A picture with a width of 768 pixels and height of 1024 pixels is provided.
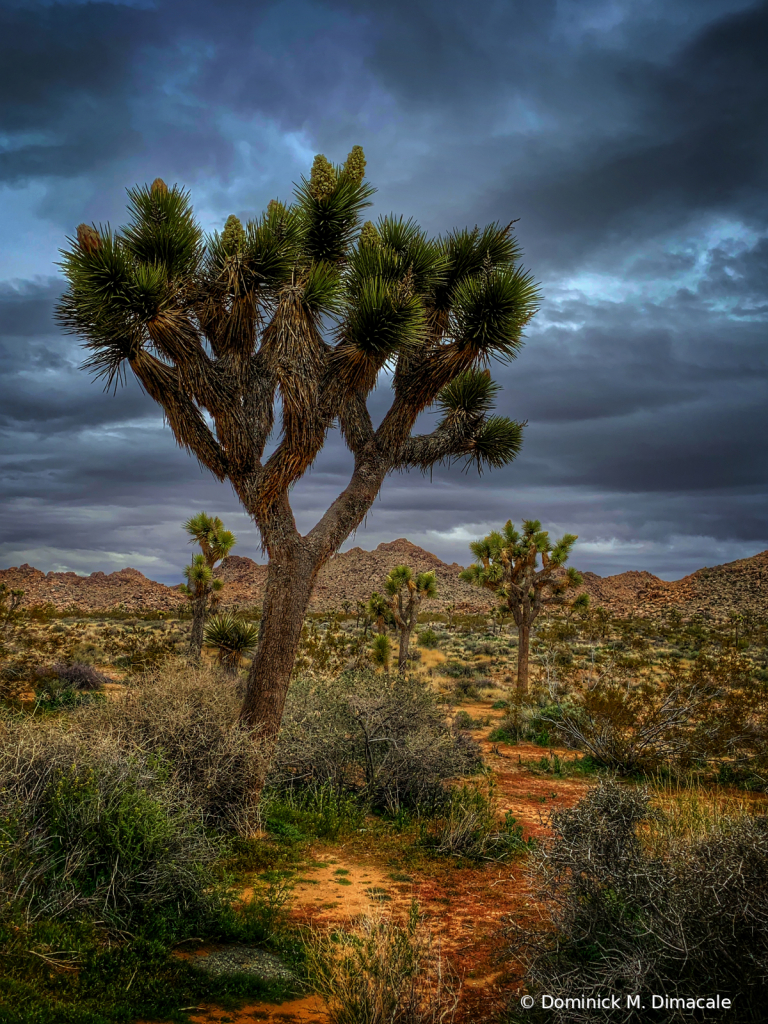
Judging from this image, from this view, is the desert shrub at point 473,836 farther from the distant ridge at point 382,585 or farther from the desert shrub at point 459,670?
the distant ridge at point 382,585

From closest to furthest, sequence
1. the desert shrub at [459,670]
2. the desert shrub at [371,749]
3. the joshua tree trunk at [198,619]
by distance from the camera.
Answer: the desert shrub at [371,749]
the joshua tree trunk at [198,619]
the desert shrub at [459,670]

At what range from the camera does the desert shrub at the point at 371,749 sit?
8852 mm

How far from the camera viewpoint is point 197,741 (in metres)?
7.01

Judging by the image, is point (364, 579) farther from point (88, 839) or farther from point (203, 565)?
point (88, 839)

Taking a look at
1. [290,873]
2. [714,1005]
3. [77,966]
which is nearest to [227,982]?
[77,966]

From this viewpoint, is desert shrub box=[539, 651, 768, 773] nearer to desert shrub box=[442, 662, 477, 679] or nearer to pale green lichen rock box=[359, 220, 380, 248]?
pale green lichen rock box=[359, 220, 380, 248]

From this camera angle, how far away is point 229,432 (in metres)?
8.05

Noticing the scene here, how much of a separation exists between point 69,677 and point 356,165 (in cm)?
1435

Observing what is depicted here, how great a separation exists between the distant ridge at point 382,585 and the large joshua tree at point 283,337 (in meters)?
49.0

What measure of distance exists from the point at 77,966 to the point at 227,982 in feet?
3.15

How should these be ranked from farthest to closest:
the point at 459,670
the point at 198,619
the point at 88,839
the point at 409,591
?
the point at 459,670, the point at 409,591, the point at 198,619, the point at 88,839

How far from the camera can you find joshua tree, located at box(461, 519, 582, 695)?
779 inches

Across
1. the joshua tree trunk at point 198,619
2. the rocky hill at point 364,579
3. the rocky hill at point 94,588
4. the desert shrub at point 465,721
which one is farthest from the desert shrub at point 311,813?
the rocky hill at point 94,588

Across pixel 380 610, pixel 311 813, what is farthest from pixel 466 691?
pixel 311 813
